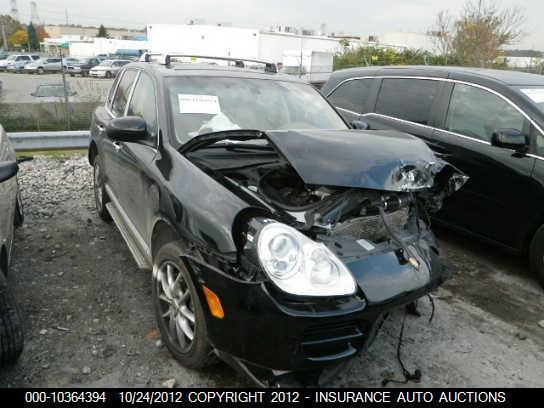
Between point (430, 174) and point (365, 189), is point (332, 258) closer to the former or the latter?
point (365, 189)

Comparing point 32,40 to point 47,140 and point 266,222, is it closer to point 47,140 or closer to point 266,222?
point 47,140

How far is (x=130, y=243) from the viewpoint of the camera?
139 inches

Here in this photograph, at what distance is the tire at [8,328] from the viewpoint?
2398 millimetres

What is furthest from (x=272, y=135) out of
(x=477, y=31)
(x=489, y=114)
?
(x=477, y=31)

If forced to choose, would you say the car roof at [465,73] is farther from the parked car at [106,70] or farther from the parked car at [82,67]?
the parked car at [82,67]

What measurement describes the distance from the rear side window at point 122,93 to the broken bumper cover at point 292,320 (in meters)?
2.53

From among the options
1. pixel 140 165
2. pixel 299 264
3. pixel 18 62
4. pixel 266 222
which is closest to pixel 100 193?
pixel 140 165

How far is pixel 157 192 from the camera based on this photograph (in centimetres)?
287

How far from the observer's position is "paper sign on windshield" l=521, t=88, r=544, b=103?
4059 mm

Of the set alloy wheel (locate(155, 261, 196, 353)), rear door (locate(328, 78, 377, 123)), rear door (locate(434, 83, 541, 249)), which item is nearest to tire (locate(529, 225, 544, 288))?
rear door (locate(434, 83, 541, 249))

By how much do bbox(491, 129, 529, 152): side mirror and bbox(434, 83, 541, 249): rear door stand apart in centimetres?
9

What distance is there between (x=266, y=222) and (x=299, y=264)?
27cm

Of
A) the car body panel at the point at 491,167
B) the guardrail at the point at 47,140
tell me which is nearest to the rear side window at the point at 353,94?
the car body panel at the point at 491,167

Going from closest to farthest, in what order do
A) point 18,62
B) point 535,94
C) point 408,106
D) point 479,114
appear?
1. point 535,94
2. point 479,114
3. point 408,106
4. point 18,62
